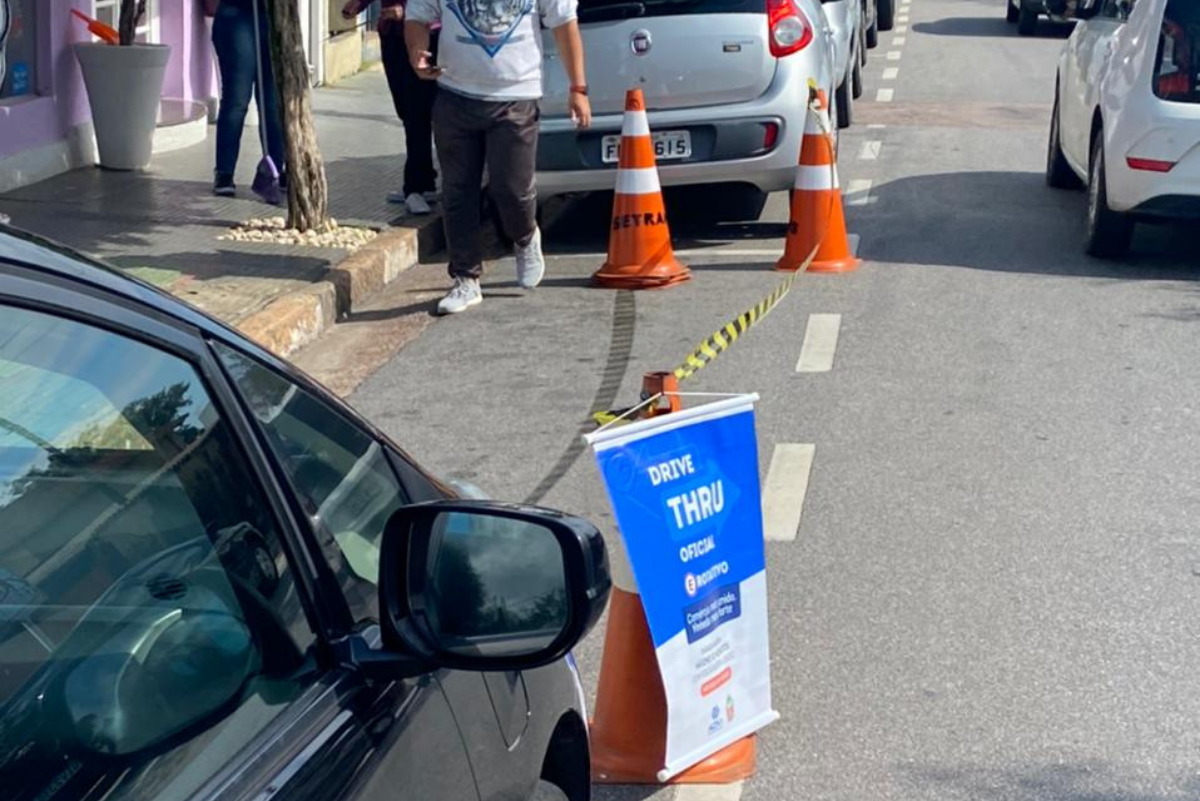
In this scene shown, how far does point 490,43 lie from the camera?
337 inches

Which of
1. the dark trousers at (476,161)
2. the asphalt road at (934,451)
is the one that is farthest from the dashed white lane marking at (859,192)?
the dark trousers at (476,161)

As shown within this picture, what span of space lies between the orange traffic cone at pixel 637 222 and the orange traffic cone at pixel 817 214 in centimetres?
68

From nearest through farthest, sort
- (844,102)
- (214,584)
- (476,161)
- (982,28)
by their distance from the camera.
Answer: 1. (214,584)
2. (476,161)
3. (844,102)
4. (982,28)

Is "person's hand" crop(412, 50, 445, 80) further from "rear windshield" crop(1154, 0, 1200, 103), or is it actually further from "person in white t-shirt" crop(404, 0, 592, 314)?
"rear windshield" crop(1154, 0, 1200, 103)

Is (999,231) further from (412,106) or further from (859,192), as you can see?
(412,106)

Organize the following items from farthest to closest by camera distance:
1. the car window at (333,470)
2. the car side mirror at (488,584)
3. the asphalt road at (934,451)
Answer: the asphalt road at (934,451) < the car window at (333,470) < the car side mirror at (488,584)

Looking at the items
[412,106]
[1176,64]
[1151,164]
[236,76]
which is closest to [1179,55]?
[1176,64]

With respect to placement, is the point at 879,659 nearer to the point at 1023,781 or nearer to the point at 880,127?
the point at 1023,781

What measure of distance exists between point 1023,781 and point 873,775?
1.11ft

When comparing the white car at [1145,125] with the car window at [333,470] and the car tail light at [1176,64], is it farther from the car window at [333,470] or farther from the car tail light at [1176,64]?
the car window at [333,470]

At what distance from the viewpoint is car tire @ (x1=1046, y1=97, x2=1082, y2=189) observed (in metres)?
12.1

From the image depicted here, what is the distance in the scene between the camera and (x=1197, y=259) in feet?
Answer: 33.1

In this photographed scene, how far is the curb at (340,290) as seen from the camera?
8.11m

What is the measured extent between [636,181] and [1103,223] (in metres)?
2.48
